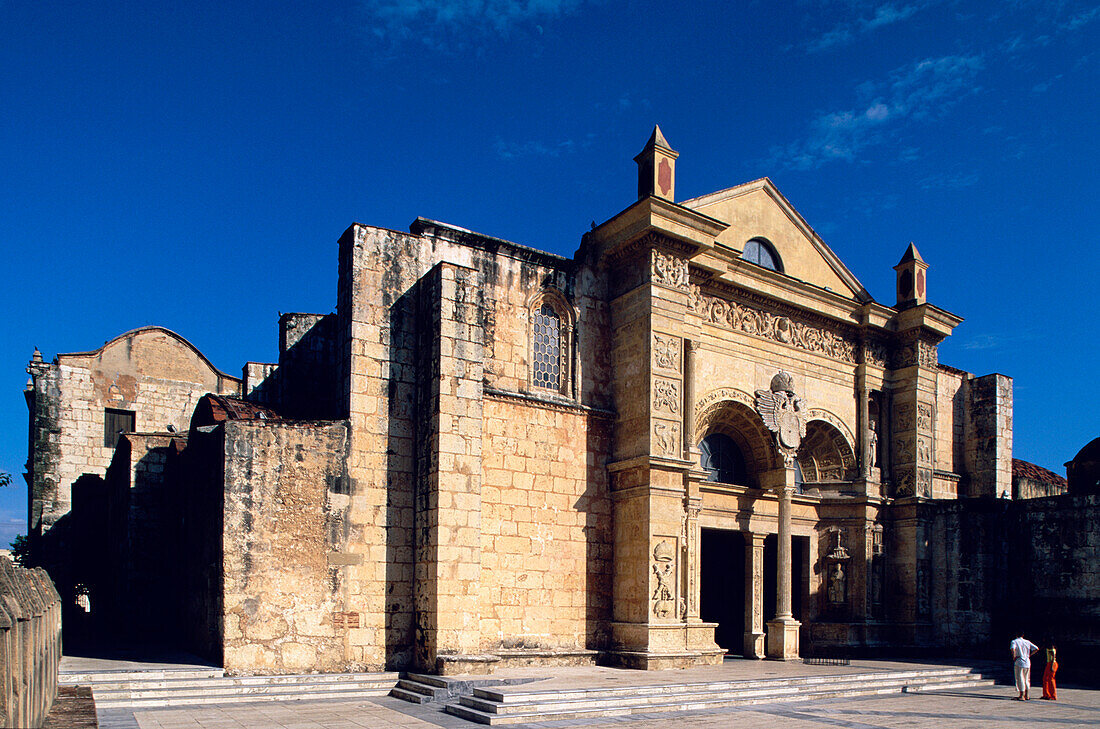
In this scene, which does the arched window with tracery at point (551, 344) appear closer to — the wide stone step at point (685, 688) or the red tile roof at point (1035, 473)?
the wide stone step at point (685, 688)

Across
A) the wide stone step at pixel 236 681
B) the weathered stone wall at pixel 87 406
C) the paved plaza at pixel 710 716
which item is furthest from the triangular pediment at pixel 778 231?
the weathered stone wall at pixel 87 406

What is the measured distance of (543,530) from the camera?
15.5m

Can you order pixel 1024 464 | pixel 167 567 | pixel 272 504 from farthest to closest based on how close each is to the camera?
1. pixel 1024 464
2. pixel 167 567
3. pixel 272 504

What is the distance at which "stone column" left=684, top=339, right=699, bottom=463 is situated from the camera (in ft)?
54.7

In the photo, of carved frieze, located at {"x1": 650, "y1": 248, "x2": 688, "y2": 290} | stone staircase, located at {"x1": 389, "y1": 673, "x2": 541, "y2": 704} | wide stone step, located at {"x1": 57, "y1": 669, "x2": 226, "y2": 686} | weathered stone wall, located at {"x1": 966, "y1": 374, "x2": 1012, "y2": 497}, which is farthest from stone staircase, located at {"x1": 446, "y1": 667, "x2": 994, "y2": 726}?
weathered stone wall, located at {"x1": 966, "y1": 374, "x2": 1012, "y2": 497}

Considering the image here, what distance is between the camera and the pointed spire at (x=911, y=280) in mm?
21562

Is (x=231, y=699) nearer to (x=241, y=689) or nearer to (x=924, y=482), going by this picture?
(x=241, y=689)

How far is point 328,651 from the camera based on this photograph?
13.3m

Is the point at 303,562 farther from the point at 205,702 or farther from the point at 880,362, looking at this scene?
the point at 880,362

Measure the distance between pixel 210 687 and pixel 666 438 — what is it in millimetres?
8752

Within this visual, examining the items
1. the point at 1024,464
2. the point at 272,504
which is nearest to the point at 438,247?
the point at 272,504

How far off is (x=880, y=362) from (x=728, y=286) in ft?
18.6

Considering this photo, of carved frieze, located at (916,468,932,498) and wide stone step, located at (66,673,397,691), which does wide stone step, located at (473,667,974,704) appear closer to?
wide stone step, located at (66,673,397,691)

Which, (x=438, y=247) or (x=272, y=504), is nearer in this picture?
(x=272, y=504)
